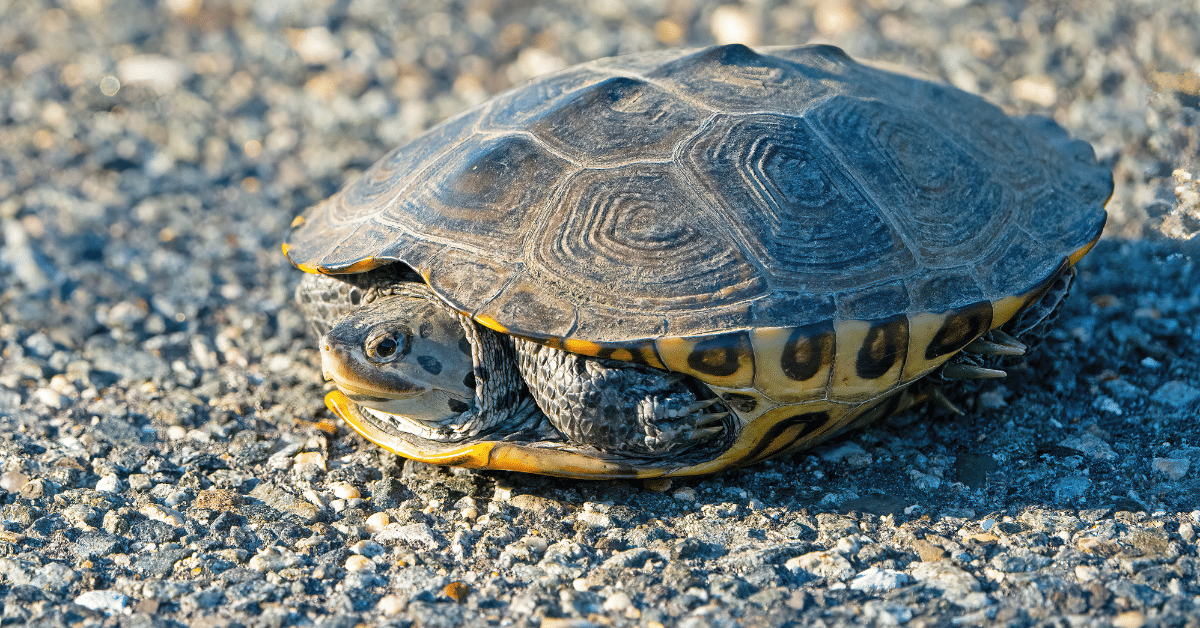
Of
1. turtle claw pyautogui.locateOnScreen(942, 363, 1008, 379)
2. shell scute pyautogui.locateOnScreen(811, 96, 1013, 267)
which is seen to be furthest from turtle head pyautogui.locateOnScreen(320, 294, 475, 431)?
turtle claw pyautogui.locateOnScreen(942, 363, 1008, 379)

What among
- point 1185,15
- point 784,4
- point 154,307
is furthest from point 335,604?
point 1185,15

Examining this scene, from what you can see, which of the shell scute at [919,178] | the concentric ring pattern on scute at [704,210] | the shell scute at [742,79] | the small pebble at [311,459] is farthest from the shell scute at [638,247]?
the small pebble at [311,459]

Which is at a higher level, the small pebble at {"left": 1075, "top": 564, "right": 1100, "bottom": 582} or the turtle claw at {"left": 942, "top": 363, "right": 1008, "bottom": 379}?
the turtle claw at {"left": 942, "top": 363, "right": 1008, "bottom": 379}

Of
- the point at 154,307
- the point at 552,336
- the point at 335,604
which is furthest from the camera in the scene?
the point at 154,307

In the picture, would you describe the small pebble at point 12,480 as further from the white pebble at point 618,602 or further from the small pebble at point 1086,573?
the small pebble at point 1086,573

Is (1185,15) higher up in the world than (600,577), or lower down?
higher up

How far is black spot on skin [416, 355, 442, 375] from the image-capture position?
312 centimetres

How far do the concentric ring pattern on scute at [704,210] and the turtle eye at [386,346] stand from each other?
0.23 m

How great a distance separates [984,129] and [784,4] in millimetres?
3095

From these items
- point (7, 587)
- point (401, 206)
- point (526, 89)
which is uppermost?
point (526, 89)

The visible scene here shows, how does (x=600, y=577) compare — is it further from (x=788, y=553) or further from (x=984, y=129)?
(x=984, y=129)

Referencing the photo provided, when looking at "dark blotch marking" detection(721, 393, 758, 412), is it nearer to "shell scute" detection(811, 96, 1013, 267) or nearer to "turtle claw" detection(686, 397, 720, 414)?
"turtle claw" detection(686, 397, 720, 414)

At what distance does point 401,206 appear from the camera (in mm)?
3305

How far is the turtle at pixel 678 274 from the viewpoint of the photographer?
2.92 metres
